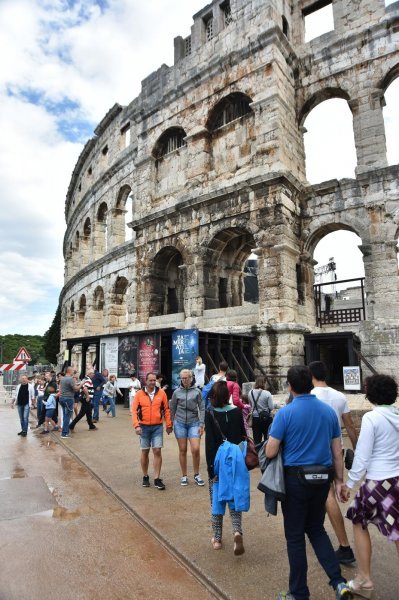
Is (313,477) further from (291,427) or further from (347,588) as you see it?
(347,588)

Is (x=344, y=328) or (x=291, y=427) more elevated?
(x=344, y=328)

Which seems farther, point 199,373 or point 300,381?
point 199,373

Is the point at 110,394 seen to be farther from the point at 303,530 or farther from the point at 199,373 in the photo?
the point at 303,530

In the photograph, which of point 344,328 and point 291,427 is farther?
point 344,328

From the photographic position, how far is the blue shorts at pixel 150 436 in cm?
550

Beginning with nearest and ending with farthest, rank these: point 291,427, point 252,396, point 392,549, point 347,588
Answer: point 347,588
point 291,427
point 392,549
point 252,396

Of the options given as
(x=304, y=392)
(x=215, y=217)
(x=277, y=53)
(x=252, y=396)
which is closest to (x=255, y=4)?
(x=277, y=53)

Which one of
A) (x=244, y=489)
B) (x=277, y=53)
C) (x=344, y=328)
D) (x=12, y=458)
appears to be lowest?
(x=12, y=458)

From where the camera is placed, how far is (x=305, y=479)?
2.72 m

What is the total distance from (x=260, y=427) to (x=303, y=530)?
413 cm

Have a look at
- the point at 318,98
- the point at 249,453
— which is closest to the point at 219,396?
the point at 249,453

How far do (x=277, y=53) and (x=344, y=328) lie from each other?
10115 mm

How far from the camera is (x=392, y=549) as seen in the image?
3.48m

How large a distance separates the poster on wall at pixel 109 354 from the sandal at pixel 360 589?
37.7 feet
